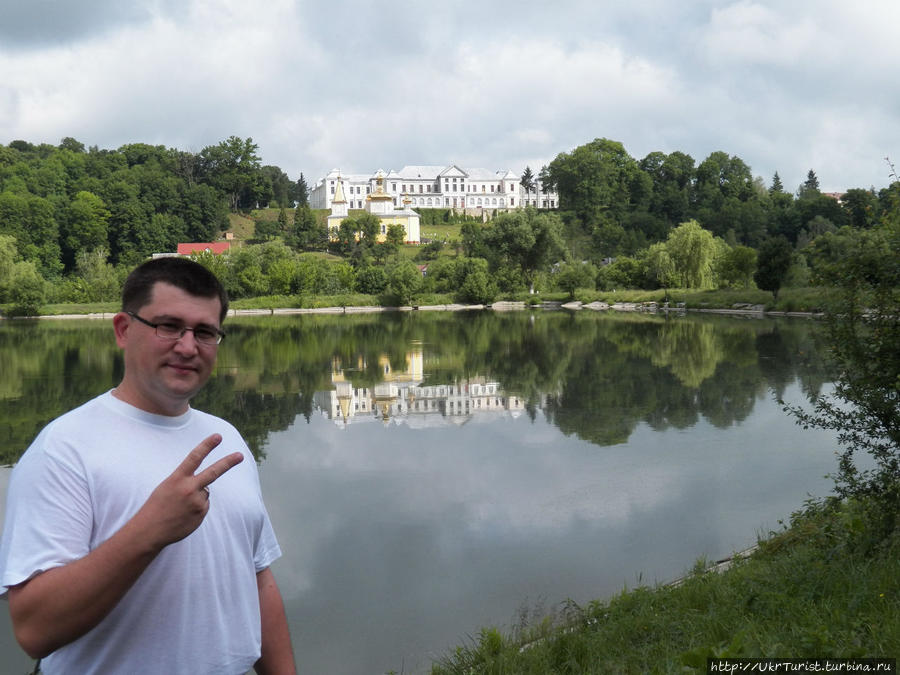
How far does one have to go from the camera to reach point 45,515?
1489mm

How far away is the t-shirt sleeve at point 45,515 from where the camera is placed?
4.78ft

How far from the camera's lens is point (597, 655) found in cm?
386

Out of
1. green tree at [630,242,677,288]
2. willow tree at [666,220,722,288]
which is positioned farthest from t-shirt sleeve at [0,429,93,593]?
green tree at [630,242,677,288]

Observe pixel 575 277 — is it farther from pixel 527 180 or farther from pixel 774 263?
pixel 527 180

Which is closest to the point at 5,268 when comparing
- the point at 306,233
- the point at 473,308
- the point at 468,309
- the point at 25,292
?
the point at 25,292

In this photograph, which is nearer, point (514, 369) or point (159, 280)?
point (159, 280)

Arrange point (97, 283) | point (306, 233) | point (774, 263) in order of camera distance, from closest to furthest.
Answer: point (774, 263) < point (97, 283) < point (306, 233)

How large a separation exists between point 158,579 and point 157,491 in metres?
0.33

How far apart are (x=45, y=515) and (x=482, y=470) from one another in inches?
309

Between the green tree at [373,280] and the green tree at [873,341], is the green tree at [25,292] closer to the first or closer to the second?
the green tree at [373,280]

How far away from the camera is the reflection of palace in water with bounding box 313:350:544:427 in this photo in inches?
500

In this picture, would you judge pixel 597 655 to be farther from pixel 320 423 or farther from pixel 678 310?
pixel 678 310

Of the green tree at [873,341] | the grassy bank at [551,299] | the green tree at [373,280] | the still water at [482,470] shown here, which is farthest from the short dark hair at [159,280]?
the green tree at [373,280]

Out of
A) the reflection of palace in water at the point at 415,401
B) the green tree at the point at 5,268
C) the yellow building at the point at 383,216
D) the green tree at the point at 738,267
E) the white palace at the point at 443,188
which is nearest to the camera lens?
the reflection of palace in water at the point at 415,401
